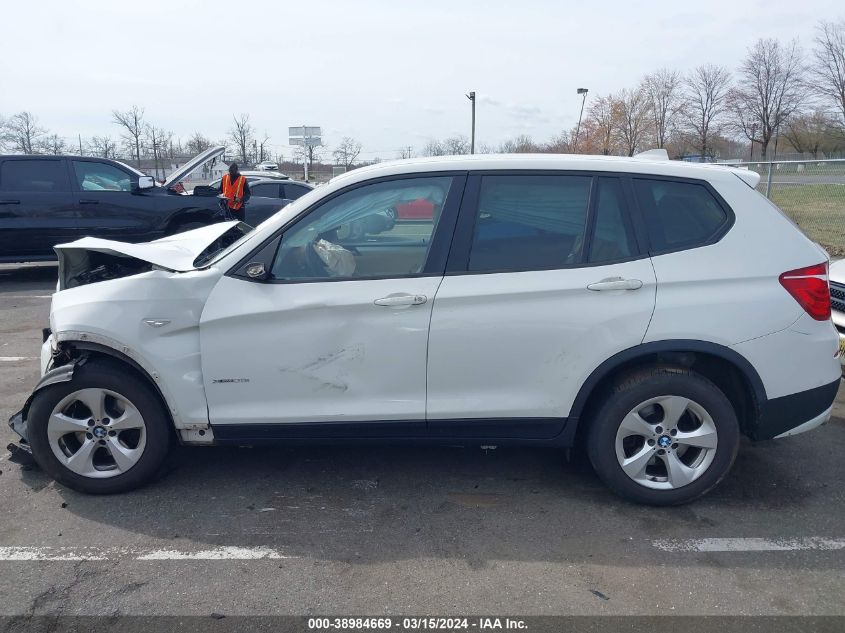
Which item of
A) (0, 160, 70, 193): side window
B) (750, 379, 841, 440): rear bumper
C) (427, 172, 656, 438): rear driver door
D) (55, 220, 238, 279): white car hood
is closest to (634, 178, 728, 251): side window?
(427, 172, 656, 438): rear driver door

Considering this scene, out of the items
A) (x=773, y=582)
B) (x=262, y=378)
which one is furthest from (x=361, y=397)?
(x=773, y=582)

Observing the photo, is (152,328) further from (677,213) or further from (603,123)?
(603,123)

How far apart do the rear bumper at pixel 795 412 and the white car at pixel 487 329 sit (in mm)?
12

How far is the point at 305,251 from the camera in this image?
11.9ft

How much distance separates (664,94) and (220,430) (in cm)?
3879

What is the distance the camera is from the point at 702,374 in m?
3.75

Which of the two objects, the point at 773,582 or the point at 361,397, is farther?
the point at 361,397

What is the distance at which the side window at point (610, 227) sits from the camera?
3.55 m

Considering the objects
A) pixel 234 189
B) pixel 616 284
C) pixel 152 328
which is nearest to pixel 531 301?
pixel 616 284

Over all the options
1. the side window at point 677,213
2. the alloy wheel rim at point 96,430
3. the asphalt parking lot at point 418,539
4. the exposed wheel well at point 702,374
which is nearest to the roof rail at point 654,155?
the side window at point 677,213

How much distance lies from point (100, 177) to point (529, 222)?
8.63m

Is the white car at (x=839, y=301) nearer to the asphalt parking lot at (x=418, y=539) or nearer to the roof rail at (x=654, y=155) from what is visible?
the asphalt parking lot at (x=418, y=539)

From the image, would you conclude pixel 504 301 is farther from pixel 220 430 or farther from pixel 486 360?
pixel 220 430

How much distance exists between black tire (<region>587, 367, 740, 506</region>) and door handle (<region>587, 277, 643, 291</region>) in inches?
18.3
